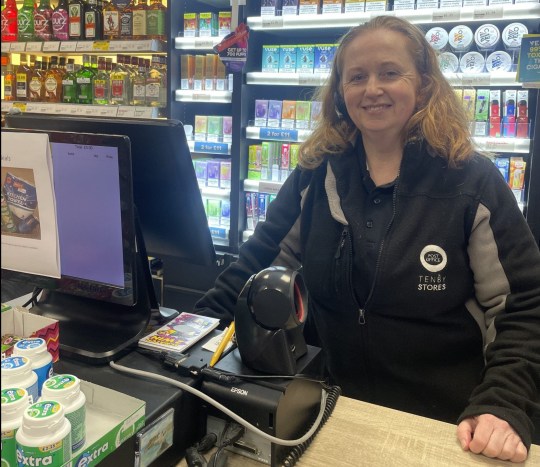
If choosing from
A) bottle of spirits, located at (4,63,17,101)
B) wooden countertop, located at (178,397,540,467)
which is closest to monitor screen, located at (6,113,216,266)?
wooden countertop, located at (178,397,540,467)

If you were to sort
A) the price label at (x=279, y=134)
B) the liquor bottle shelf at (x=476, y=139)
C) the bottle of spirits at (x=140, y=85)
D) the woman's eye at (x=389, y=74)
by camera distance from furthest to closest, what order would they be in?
1. the bottle of spirits at (x=140, y=85)
2. the price label at (x=279, y=134)
3. the liquor bottle shelf at (x=476, y=139)
4. the woman's eye at (x=389, y=74)

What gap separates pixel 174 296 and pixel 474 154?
2155mm

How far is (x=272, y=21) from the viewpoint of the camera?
280 centimetres

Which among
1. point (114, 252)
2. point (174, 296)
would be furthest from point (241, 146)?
point (114, 252)

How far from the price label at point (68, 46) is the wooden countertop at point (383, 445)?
3.15m

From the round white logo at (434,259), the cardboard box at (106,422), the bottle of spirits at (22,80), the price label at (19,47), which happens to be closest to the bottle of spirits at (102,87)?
the price label at (19,47)

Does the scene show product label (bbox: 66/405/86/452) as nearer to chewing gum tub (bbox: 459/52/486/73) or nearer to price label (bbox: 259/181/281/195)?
price label (bbox: 259/181/281/195)

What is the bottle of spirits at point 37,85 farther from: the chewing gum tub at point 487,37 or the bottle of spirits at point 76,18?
the chewing gum tub at point 487,37

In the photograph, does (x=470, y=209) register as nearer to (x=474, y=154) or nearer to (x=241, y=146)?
(x=474, y=154)

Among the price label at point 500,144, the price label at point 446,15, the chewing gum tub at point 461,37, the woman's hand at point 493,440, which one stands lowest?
the woman's hand at point 493,440

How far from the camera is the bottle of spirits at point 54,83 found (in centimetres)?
365

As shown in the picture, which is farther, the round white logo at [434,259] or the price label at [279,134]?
the price label at [279,134]

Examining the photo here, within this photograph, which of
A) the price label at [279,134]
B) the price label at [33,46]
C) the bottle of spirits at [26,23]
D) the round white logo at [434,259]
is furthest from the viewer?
the bottle of spirits at [26,23]

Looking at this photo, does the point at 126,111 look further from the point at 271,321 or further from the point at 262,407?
the point at 262,407
